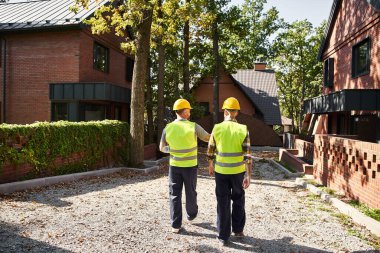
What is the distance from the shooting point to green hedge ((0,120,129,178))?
8438mm

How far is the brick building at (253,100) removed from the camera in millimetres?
27578

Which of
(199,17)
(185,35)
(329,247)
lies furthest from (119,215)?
(185,35)

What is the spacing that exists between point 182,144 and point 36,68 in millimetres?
14046

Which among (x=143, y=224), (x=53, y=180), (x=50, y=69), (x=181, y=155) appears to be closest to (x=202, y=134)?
(x=181, y=155)

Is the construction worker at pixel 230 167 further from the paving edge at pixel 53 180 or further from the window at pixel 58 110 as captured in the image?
the window at pixel 58 110

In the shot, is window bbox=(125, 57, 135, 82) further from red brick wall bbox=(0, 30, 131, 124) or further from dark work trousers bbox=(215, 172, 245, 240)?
dark work trousers bbox=(215, 172, 245, 240)

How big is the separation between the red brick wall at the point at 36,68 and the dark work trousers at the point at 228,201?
13.2m

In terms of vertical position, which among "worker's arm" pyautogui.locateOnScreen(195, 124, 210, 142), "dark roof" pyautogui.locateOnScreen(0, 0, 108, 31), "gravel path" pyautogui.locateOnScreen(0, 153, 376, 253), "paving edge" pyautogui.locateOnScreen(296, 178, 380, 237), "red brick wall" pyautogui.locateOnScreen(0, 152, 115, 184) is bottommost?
"gravel path" pyautogui.locateOnScreen(0, 153, 376, 253)

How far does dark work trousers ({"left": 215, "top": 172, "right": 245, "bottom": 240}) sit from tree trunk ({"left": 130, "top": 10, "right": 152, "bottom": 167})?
8.35 m

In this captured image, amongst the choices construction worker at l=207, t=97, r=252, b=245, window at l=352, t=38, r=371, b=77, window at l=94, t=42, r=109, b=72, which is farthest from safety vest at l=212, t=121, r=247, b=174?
window at l=94, t=42, r=109, b=72

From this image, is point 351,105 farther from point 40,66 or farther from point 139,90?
point 40,66

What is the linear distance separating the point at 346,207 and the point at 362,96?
270 inches

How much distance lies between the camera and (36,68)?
17.0 metres

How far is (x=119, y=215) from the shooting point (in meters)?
6.50
